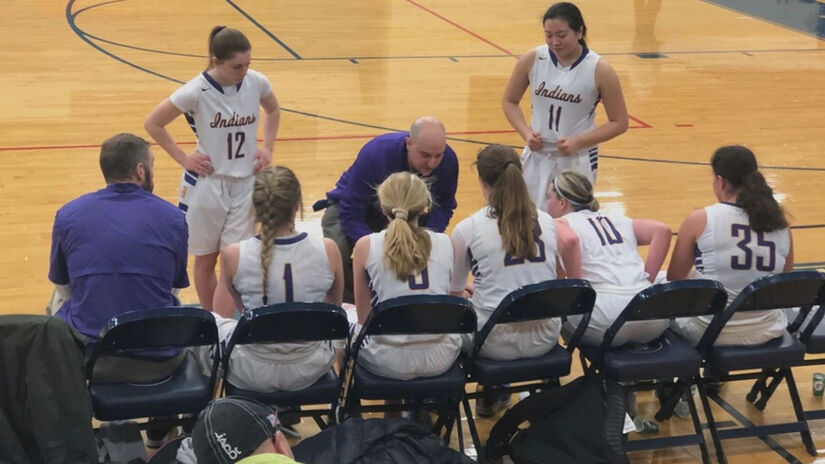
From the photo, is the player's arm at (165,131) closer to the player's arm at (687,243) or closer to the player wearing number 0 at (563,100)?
the player wearing number 0 at (563,100)

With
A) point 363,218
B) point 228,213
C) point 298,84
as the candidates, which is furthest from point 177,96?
point 298,84

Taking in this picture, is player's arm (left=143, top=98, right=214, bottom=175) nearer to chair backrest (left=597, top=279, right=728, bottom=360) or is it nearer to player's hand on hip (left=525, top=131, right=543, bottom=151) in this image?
player's hand on hip (left=525, top=131, right=543, bottom=151)

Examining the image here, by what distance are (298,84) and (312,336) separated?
7.48m

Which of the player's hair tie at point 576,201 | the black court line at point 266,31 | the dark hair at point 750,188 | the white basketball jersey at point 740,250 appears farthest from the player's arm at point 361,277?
the black court line at point 266,31

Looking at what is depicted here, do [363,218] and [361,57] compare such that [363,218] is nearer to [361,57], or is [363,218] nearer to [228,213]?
[228,213]

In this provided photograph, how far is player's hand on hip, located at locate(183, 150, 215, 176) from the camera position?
18.4 feet

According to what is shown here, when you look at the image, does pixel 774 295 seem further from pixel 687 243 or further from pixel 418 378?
pixel 418 378

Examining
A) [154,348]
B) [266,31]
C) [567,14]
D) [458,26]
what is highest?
[567,14]

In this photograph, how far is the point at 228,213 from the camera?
5.74 metres

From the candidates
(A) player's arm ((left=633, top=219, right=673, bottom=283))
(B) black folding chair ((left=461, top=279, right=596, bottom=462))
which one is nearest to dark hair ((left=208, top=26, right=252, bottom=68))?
(B) black folding chair ((left=461, top=279, right=596, bottom=462))

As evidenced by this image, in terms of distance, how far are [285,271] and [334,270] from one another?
224 millimetres

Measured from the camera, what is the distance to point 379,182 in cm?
545

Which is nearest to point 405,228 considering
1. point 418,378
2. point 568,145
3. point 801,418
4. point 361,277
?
point 361,277

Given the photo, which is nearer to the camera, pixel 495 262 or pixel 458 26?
pixel 495 262
